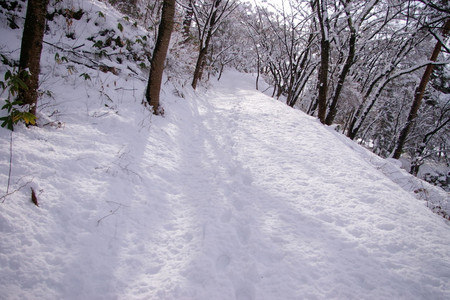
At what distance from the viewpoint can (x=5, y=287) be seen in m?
1.41

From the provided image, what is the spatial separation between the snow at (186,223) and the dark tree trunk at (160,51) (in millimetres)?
1357

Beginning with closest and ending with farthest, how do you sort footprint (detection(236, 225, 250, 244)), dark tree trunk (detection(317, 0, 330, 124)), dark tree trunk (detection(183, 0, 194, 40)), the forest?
footprint (detection(236, 225, 250, 244)) → the forest → dark tree trunk (detection(317, 0, 330, 124)) → dark tree trunk (detection(183, 0, 194, 40))

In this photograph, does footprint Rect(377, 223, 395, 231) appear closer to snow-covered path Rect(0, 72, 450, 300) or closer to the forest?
snow-covered path Rect(0, 72, 450, 300)

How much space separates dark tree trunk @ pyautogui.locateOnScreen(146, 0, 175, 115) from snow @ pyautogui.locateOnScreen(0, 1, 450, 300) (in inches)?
53.4

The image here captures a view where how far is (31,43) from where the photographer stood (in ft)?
8.66

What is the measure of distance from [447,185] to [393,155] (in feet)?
7.67

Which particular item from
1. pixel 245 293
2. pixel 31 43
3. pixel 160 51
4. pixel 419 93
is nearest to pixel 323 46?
pixel 419 93

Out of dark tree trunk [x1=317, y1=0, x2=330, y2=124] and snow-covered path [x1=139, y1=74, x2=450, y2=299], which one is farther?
dark tree trunk [x1=317, y1=0, x2=330, y2=124]

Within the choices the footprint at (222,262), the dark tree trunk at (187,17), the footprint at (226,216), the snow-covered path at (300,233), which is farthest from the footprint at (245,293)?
the dark tree trunk at (187,17)

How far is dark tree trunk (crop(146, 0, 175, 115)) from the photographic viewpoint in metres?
4.77

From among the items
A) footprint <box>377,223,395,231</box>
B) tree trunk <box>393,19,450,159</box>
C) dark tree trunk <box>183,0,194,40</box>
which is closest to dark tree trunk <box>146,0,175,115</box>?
footprint <box>377,223,395,231</box>

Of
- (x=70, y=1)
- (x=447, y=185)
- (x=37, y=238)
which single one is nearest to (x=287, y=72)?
(x=447, y=185)

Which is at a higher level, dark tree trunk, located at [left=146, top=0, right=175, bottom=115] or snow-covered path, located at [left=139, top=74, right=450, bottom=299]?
dark tree trunk, located at [left=146, top=0, right=175, bottom=115]

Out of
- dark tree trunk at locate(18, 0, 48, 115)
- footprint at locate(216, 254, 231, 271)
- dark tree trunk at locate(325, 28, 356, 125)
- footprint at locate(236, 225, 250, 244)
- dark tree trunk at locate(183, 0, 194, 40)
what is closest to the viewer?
footprint at locate(216, 254, 231, 271)
